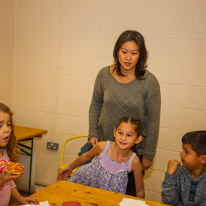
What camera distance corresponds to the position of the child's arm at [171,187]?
1833mm

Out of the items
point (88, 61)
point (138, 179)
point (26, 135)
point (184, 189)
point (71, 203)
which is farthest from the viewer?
point (88, 61)

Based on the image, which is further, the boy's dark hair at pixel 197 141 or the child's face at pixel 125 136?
the child's face at pixel 125 136

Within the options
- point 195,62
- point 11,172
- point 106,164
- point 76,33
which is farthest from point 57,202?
point 76,33

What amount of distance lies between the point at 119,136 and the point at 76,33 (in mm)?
1816

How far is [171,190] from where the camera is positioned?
1832 millimetres

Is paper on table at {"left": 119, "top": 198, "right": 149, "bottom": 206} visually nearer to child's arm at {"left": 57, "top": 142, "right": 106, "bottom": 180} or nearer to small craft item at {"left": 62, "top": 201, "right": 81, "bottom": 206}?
small craft item at {"left": 62, "top": 201, "right": 81, "bottom": 206}

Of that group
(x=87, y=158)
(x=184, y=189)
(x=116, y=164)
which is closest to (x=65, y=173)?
(x=87, y=158)

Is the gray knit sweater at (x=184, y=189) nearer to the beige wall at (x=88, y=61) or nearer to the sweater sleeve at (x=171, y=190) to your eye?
the sweater sleeve at (x=171, y=190)

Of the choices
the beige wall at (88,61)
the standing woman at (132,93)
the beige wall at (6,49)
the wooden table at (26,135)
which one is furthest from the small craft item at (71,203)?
the beige wall at (6,49)

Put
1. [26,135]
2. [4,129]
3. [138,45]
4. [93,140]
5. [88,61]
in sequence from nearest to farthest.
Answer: [4,129], [138,45], [93,140], [26,135], [88,61]

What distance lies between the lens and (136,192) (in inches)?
80.1

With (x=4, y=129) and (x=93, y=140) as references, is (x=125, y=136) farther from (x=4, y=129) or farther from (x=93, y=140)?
(x=4, y=129)

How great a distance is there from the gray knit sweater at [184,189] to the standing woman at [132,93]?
0.38m

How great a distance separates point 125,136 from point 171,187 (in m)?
0.48
